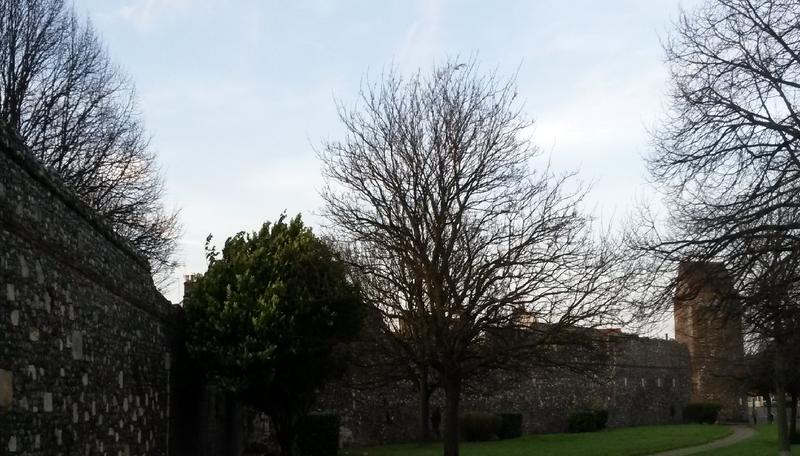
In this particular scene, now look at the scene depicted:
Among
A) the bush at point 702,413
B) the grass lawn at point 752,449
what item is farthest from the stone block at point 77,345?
the bush at point 702,413

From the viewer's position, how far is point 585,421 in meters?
39.2

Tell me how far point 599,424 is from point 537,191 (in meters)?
25.3

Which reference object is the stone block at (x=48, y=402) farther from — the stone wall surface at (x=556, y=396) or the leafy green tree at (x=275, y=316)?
the stone wall surface at (x=556, y=396)

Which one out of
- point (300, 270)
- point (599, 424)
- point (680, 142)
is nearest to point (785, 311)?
point (680, 142)

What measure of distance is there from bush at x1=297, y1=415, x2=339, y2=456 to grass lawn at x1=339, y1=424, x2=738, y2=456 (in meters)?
2.60

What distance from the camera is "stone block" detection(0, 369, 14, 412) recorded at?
680 centimetres

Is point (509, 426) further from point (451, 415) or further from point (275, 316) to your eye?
point (275, 316)

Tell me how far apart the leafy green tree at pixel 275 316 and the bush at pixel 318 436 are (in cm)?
461

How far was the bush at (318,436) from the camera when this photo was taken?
76.1 ft

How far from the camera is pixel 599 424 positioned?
39.9 metres

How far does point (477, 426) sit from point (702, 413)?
21.7 meters

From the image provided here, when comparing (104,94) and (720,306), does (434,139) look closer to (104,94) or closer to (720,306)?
(720,306)

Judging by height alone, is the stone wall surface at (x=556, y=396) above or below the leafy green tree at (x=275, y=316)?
below

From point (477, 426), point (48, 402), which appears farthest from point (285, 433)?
point (477, 426)
